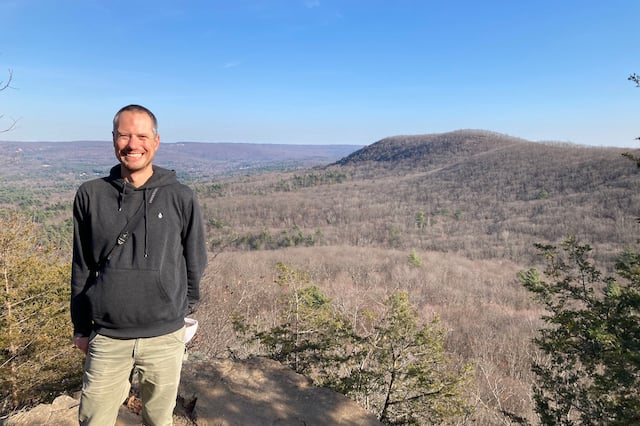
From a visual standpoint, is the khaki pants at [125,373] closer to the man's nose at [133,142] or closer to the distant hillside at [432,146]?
the man's nose at [133,142]

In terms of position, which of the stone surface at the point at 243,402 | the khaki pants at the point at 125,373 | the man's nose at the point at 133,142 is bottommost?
the stone surface at the point at 243,402

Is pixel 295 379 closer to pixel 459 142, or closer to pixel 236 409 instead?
pixel 236 409

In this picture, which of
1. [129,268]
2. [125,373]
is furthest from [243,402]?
[129,268]

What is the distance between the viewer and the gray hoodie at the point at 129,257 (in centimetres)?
192

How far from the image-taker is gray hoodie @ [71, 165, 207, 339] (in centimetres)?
192

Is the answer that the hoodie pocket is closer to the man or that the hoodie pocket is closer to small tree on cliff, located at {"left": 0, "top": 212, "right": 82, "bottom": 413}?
the man

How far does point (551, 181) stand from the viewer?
211 ft

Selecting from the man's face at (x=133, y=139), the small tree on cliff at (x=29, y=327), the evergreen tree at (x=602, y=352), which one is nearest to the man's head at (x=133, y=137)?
the man's face at (x=133, y=139)

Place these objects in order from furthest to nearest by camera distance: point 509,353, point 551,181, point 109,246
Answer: point 551,181 < point 509,353 < point 109,246

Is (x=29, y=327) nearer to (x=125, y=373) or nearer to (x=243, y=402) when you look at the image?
(x=243, y=402)

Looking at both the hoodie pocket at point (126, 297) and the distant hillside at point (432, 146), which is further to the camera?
the distant hillside at point (432, 146)

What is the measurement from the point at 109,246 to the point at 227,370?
3.62 meters

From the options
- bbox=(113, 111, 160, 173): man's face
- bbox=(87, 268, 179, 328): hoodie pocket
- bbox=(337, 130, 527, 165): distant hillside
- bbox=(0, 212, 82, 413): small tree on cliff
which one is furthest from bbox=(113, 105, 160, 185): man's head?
bbox=(337, 130, 527, 165): distant hillside

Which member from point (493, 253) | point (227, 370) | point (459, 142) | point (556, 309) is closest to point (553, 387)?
point (556, 309)
